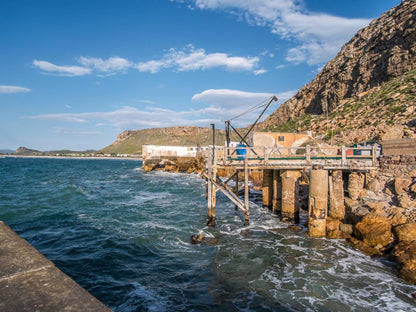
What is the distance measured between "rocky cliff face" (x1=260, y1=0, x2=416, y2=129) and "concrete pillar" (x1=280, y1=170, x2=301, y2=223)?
38.9m

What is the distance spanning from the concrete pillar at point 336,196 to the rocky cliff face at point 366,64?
3889 centimetres

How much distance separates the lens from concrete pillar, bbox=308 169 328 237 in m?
13.6

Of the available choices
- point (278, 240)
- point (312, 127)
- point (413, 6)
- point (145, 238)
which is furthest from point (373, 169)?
point (413, 6)

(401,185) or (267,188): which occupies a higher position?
(401,185)

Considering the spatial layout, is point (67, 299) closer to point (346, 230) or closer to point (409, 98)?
point (346, 230)

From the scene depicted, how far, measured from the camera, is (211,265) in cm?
1091

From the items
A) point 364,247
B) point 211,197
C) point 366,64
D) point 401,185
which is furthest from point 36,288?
point 366,64

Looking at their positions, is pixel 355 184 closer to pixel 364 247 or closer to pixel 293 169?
pixel 293 169

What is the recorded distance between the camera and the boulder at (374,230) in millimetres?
11844

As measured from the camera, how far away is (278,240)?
45.0ft

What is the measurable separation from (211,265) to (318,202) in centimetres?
637

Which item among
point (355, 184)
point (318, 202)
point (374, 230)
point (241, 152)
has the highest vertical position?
point (241, 152)

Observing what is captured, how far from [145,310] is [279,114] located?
273 ft

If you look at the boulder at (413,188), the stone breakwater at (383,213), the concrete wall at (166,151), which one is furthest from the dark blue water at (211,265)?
the concrete wall at (166,151)
